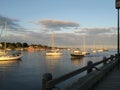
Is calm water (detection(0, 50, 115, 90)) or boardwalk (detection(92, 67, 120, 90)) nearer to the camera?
boardwalk (detection(92, 67, 120, 90))

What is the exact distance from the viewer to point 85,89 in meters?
8.69

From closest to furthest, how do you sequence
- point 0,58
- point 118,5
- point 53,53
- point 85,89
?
point 85,89 < point 118,5 < point 0,58 < point 53,53

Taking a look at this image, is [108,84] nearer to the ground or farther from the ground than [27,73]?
farther from the ground

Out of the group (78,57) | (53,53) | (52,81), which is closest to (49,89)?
(52,81)

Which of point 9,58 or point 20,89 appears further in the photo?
point 9,58

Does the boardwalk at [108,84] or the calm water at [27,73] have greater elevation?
the boardwalk at [108,84]

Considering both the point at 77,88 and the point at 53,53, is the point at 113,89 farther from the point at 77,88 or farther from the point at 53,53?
the point at 53,53

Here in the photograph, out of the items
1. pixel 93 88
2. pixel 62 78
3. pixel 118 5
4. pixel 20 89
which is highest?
pixel 118 5

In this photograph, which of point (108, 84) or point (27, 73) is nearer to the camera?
point (108, 84)

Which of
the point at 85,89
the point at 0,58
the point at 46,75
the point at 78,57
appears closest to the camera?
the point at 46,75

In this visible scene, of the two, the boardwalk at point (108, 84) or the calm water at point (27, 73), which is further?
the calm water at point (27, 73)

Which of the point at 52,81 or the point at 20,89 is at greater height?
the point at 52,81

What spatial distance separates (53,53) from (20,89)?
114 metres

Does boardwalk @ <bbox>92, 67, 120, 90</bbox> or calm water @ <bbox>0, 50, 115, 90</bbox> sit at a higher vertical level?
boardwalk @ <bbox>92, 67, 120, 90</bbox>
